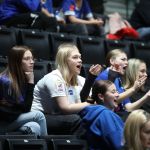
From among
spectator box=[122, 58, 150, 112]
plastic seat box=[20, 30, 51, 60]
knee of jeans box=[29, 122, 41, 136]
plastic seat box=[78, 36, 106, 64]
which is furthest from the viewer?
plastic seat box=[78, 36, 106, 64]

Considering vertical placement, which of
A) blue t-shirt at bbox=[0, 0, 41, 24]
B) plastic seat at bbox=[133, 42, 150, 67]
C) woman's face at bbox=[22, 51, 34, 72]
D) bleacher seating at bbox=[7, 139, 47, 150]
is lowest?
plastic seat at bbox=[133, 42, 150, 67]

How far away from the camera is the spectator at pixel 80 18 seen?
29.1ft

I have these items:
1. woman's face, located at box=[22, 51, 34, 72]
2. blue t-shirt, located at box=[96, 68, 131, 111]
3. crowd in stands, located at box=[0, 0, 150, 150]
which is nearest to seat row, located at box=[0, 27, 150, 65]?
crowd in stands, located at box=[0, 0, 150, 150]

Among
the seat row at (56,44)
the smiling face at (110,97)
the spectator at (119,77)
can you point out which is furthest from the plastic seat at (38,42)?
the smiling face at (110,97)

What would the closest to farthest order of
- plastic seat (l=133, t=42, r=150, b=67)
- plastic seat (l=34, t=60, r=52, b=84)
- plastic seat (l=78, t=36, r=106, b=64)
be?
plastic seat (l=34, t=60, r=52, b=84) → plastic seat (l=78, t=36, r=106, b=64) → plastic seat (l=133, t=42, r=150, b=67)

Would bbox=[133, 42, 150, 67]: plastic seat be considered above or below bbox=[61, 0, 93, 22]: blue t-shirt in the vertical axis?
below

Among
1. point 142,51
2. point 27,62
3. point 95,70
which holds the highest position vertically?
point 27,62

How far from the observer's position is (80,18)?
30.3 ft

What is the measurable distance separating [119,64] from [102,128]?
1514mm

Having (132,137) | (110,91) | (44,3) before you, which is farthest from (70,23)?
(132,137)

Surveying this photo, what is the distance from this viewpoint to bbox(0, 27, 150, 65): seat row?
24.4 ft

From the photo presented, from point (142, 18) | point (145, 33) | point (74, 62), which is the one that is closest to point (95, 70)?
point (74, 62)

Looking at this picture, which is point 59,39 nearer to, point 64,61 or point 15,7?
point 15,7

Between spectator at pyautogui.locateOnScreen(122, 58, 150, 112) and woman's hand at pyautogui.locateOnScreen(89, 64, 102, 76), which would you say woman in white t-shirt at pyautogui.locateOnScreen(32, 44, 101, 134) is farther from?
spectator at pyautogui.locateOnScreen(122, 58, 150, 112)
